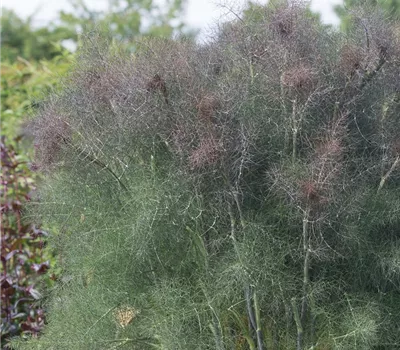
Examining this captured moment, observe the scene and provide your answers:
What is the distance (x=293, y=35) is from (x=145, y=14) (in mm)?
8864

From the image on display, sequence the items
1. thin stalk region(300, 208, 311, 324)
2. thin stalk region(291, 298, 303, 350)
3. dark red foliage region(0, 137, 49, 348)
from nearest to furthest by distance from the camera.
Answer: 1. thin stalk region(300, 208, 311, 324)
2. thin stalk region(291, 298, 303, 350)
3. dark red foliage region(0, 137, 49, 348)

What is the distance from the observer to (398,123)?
3.65 meters

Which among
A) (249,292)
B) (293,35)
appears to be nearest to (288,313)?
(249,292)

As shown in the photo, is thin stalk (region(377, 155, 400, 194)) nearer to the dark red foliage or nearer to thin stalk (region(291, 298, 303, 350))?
thin stalk (region(291, 298, 303, 350))

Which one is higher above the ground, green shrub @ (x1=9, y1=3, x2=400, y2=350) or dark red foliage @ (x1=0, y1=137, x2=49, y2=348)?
green shrub @ (x1=9, y1=3, x2=400, y2=350)

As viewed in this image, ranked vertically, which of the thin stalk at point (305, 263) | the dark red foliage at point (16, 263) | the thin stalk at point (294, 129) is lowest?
the dark red foliage at point (16, 263)

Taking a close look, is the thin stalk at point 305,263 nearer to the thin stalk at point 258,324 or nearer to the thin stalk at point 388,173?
the thin stalk at point 258,324

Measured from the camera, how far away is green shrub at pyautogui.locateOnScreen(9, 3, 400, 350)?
133 inches

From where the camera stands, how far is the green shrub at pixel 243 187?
11.1ft

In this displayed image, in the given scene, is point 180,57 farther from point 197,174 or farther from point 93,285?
point 93,285

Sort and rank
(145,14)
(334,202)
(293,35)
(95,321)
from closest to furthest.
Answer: (334,202), (293,35), (95,321), (145,14)

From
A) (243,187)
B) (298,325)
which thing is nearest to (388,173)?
(243,187)

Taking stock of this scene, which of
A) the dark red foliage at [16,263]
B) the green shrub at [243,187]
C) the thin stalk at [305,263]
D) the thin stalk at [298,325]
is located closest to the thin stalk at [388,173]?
the green shrub at [243,187]

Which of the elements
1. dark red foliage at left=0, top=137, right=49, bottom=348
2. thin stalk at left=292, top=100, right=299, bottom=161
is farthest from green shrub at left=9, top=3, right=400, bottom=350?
dark red foliage at left=0, top=137, right=49, bottom=348
